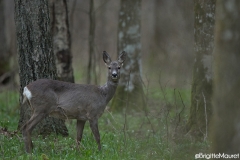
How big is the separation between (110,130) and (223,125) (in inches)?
223

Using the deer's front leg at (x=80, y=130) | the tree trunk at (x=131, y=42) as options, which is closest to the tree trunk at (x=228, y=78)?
the deer's front leg at (x=80, y=130)

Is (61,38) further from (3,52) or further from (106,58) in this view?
(3,52)

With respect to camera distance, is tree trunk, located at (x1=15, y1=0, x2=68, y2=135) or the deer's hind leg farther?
tree trunk, located at (x1=15, y1=0, x2=68, y2=135)

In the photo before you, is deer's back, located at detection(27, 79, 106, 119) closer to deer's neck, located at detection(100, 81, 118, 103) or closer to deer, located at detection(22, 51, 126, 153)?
deer, located at detection(22, 51, 126, 153)

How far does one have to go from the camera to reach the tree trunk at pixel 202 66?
9.27 meters

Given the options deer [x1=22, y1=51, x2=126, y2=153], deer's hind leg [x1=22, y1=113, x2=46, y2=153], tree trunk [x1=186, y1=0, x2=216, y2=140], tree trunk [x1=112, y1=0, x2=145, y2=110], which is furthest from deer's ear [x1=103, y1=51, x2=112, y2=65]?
tree trunk [x1=112, y1=0, x2=145, y2=110]

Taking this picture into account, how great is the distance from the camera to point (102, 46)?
22812 mm

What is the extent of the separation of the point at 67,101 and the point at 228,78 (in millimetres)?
3883

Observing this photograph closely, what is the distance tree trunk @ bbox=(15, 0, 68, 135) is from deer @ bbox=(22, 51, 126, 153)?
0.66 meters

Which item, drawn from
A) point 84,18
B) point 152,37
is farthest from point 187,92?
point 84,18

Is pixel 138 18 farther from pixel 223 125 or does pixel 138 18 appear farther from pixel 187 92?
pixel 223 125

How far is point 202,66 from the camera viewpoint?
367 inches

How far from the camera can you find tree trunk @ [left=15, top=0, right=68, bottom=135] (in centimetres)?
905

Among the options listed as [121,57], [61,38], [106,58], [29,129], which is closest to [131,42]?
[61,38]
